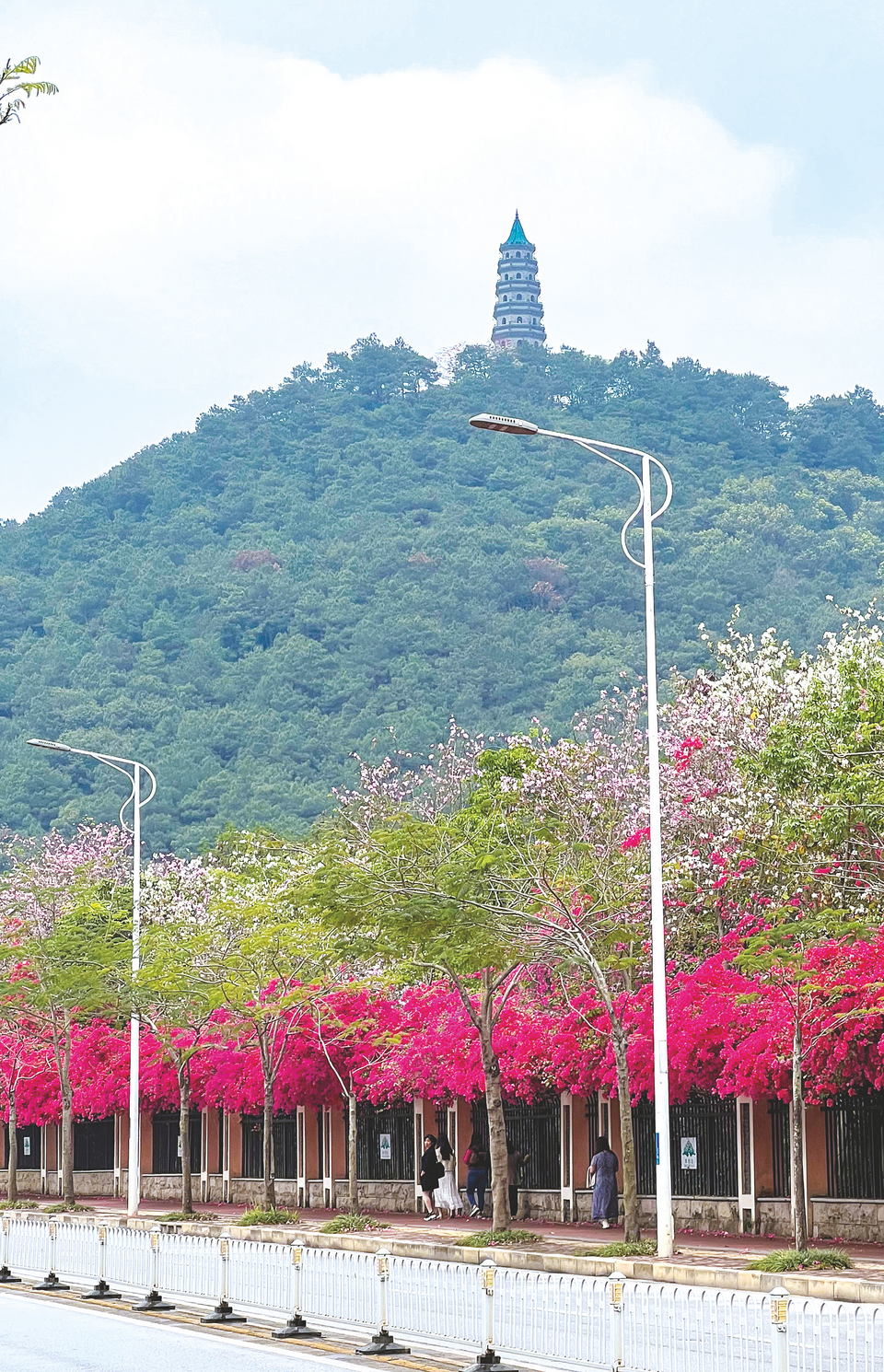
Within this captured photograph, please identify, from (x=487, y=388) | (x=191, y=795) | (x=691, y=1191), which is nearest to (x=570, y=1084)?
(x=691, y=1191)

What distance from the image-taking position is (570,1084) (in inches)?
1101

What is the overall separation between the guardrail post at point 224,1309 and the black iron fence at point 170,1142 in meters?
23.9

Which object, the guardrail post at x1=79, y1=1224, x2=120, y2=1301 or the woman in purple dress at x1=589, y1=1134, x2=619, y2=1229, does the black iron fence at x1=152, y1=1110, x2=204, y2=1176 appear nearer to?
the woman in purple dress at x1=589, y1=1134, x2=619, y2=1229

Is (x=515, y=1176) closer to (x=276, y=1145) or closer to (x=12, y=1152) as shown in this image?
(x=276, y=1145)

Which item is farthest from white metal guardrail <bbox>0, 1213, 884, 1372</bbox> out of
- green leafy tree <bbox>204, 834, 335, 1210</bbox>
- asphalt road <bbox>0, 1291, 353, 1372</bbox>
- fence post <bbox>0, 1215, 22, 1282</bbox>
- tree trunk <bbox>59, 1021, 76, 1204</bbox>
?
tree trunk <bbox>59, 1021, 76, 1204</bbox>

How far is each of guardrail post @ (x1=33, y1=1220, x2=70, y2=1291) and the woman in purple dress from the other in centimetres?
785

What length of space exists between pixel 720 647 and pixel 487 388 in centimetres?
11743

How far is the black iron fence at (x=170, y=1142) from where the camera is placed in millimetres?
42406

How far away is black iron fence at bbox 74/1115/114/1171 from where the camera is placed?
46.0 meters

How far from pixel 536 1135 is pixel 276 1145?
30.7ft

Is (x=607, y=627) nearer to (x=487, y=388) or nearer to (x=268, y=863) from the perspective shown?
(x=487, y=388)

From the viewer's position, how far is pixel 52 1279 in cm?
2217

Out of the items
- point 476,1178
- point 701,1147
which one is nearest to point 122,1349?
point 701,1147

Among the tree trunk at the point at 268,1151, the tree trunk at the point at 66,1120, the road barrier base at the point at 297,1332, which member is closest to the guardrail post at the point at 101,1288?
the road barrier base at the point at 297,1332
